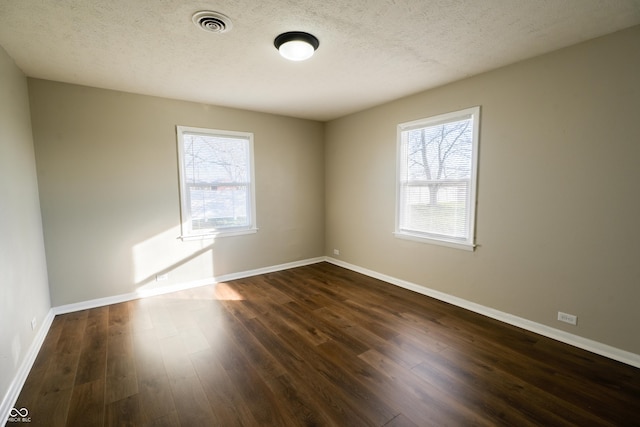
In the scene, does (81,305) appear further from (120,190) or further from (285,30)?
(285,30)

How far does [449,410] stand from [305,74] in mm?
3158

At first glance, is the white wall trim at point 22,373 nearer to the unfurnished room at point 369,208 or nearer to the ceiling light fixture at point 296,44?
the unfurnished room at point 369,208

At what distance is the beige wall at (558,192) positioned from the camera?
2.24 meters

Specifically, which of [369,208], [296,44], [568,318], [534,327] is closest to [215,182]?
[369,208]

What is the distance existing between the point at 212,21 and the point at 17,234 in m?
2.31

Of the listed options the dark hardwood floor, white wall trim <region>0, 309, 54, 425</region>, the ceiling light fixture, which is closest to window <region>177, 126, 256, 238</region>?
the dark hardwood floor

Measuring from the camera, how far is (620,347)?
229 centimetres

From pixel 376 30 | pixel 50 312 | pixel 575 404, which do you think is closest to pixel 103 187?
pixel 50 312

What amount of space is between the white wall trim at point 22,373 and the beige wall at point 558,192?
392cm

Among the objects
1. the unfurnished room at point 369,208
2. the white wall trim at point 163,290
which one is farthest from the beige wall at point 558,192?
the white wall trim at point 163,290

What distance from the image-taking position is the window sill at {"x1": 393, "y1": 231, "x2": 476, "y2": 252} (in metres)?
3.24

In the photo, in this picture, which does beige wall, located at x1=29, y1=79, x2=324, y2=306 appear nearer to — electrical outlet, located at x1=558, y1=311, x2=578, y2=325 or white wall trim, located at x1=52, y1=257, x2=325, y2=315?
white wall trim, located at x1=52, y1=257, x2=325, y2=315

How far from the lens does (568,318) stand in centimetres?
256

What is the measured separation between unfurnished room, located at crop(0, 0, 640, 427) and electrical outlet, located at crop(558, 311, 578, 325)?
45 millimetres
